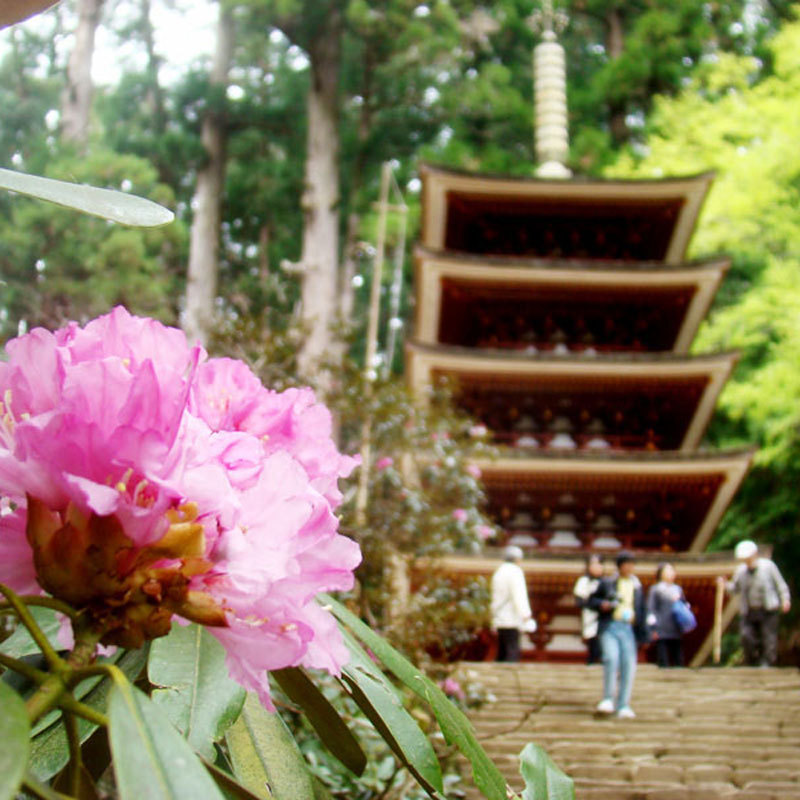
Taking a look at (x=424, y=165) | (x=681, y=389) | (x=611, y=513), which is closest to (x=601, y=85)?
(x=424, y=165)

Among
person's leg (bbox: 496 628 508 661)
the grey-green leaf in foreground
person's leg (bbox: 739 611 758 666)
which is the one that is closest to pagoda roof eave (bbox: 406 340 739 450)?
person's leg (bbox: 739 611 758 666)

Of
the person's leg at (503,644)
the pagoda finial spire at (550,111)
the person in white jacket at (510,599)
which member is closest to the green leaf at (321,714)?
the person in white jacket at (510,599)

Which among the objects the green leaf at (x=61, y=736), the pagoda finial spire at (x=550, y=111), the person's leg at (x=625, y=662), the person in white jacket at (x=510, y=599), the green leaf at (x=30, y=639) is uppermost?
the pagoda finial spire at (x=550, y=111)

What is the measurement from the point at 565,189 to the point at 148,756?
11298mm

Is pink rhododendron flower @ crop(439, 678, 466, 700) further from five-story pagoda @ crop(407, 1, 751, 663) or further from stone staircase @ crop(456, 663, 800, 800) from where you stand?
five-story pagoda @ crop(407, 1, 751, 663)

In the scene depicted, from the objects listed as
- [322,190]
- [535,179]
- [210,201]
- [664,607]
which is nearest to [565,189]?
[535,179]

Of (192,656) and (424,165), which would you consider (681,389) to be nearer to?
(424,165)

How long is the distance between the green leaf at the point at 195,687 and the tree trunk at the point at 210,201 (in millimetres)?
12684

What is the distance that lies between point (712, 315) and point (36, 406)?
13.9 meters

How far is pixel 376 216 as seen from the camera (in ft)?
47.5

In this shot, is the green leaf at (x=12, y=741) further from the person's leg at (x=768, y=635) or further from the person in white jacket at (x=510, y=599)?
the person's leg at (x=768, y=635)

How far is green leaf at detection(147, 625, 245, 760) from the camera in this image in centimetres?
62

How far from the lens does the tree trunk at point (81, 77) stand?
13.6 metres

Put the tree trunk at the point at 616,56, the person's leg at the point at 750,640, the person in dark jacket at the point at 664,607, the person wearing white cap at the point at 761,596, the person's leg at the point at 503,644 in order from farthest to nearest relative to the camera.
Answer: the tree trunk at the point at 616,56 → the person's leg at the point at 750,640 → the person in dark jacket at the point at 664,607 → the person wearing white cap at the point at 761,596 → the person's leg at the point at 503,644
